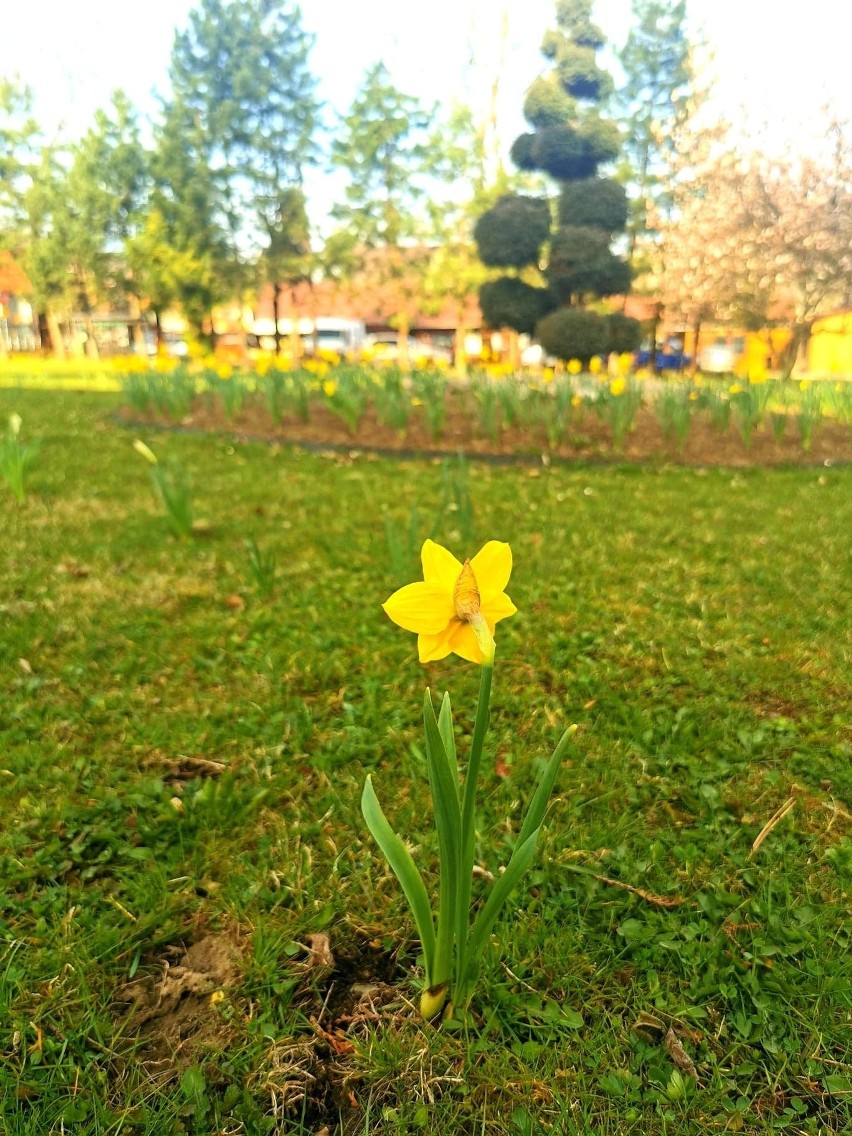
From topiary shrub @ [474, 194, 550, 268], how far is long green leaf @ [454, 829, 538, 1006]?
11.2 m

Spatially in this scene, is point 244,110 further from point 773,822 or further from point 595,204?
point 773,822

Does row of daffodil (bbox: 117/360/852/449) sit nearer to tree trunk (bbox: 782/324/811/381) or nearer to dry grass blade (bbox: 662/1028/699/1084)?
dry grass blade (bbox: 662/1028/699/1084)

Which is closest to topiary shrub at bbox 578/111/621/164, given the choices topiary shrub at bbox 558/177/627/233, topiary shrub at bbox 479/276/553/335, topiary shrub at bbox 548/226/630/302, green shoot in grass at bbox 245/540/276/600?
topiary shrub at bbox 558/177/627/233

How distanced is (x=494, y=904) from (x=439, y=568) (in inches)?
19.1

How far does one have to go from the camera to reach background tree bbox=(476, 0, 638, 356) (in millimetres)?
10586

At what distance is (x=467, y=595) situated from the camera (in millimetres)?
736

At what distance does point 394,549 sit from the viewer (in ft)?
7.59

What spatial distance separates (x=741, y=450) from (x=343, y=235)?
659 inches

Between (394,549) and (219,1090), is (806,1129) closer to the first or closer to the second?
(219,1090)

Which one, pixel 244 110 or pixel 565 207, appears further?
pixel 244 110

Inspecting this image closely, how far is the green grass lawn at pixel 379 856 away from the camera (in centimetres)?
91

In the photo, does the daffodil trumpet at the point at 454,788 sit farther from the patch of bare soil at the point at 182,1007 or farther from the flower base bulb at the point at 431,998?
the patch of bare soil at the point at 182,1007

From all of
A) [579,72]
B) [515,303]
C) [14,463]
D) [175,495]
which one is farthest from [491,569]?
[579,72]

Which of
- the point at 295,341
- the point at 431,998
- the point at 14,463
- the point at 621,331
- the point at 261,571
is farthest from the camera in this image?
the point at 295,341
